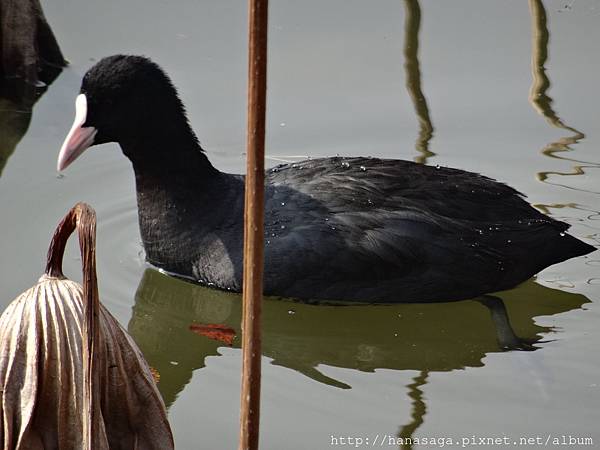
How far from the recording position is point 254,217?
74.7 inches

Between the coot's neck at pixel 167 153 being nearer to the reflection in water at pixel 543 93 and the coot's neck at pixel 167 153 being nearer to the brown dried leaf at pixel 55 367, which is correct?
the reflection in water at pixel 543 93

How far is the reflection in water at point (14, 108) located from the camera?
637cm

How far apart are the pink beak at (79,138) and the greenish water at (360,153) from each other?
0.50 metres

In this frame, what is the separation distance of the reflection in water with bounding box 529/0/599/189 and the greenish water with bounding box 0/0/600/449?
1 centimetres

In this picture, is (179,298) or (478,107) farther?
(478,107)

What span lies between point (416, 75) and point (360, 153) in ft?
3.20

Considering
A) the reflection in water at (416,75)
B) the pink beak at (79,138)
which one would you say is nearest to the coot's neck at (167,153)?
the pink beak at (79,138)

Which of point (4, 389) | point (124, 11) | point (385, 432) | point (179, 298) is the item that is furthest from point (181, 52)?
point (4, 389)

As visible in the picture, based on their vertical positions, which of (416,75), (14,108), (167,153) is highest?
(416,75)

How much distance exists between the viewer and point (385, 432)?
407 centimetres

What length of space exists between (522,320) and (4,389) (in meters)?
3.12

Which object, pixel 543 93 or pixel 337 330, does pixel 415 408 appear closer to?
pixel 337 330

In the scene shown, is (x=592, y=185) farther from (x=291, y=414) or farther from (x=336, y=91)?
(x=291, y=414)

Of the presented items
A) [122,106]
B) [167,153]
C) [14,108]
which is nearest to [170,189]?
[167,153]
